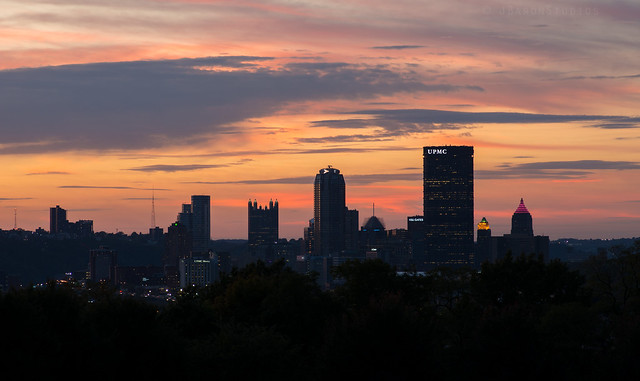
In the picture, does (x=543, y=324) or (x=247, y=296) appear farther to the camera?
(x=247, y=296)

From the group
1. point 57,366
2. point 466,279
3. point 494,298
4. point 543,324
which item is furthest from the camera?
point 466,279

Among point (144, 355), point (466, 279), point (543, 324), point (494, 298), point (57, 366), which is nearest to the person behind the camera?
point (57, 366)

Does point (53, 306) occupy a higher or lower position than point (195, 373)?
higher

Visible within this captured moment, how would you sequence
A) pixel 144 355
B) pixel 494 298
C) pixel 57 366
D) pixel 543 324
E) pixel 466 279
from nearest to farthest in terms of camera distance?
pixel 57 366 → pixel 144 355 → pixel 543 324 → pixel 494 298 → pixel 466 279

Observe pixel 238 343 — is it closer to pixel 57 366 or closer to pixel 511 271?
pixel 57 366

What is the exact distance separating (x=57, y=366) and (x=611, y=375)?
108 ft

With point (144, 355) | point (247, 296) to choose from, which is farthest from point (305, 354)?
point (144, 355)

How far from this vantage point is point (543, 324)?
2867 inches

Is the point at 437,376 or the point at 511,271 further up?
the point at 511,271

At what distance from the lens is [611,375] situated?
6344 cm

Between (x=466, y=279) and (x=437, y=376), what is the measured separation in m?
34.8

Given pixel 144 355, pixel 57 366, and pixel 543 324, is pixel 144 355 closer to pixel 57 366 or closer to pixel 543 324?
pixel 57 366

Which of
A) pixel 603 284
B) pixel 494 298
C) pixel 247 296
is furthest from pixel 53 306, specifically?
pixel 603 284

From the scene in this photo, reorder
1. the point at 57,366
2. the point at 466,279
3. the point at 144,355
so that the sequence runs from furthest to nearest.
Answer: the point at 466,279 < the point at 144,355 < the point at 57,366
